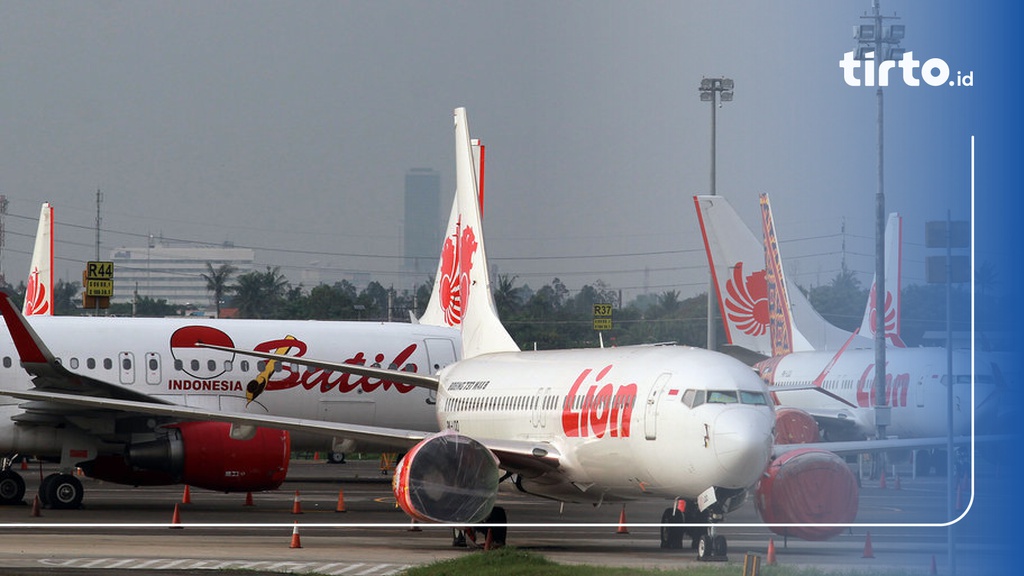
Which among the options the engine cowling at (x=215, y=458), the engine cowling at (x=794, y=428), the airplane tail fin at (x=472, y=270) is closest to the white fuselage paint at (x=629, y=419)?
the airplane tail fin at (x=472, y=270)

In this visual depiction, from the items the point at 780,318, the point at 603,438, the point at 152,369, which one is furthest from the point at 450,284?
the point at 603,438

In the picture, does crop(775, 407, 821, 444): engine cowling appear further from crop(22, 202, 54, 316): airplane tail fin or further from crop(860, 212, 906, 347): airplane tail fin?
crop(22, 202, 54, 316): airplane tail fin

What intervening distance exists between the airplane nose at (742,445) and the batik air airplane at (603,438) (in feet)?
0.06

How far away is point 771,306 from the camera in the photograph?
115ft

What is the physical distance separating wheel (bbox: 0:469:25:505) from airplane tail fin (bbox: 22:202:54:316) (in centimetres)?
424

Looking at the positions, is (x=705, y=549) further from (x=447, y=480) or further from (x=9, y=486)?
(x=9, y=486)

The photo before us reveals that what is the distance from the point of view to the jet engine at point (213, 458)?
27.7 m

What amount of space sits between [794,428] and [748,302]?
510 inches

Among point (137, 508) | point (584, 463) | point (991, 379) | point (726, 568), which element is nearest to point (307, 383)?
point (137, 508)

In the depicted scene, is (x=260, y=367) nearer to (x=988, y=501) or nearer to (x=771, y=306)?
(x=771, y=306)

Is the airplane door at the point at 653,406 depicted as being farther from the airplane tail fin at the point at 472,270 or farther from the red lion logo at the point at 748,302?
the red lion logo at the point at 748,302

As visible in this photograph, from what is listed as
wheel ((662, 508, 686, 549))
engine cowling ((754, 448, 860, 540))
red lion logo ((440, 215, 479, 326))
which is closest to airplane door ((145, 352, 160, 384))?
red lion logo ((440, 215, 479, 326))

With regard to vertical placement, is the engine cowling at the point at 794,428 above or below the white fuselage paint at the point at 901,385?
below

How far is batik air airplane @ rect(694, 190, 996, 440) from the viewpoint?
13.8 meters
